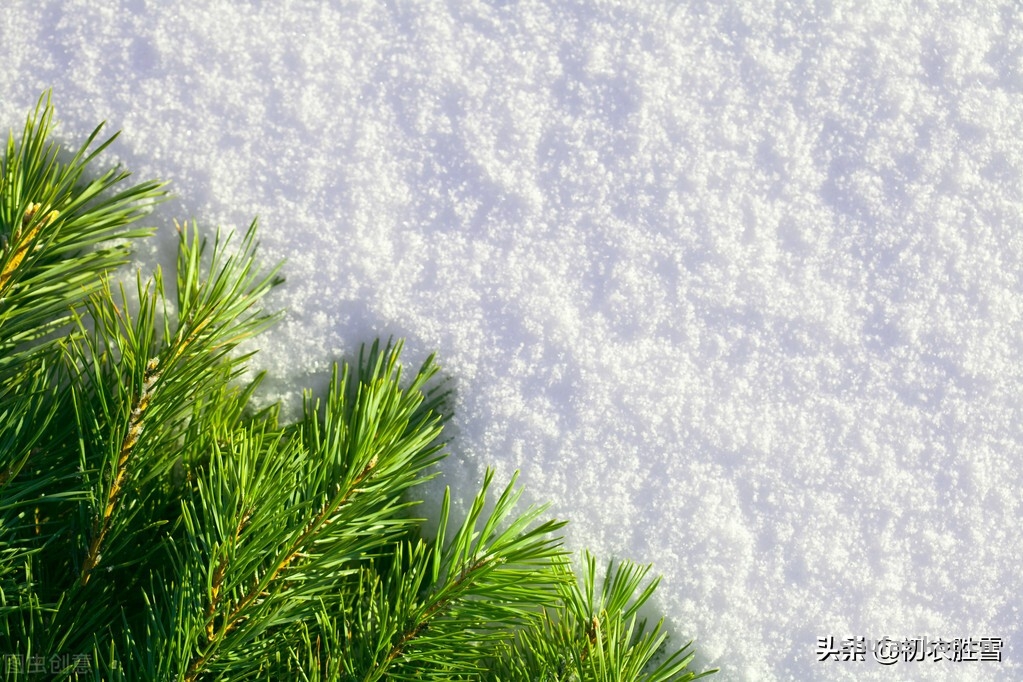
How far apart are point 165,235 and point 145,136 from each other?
0.08m

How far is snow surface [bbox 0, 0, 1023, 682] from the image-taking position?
2.10ft

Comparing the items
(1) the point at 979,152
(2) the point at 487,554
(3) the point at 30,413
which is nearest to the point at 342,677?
(2) the point at 487,554

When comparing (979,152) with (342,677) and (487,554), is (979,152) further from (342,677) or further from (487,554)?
(342,677)

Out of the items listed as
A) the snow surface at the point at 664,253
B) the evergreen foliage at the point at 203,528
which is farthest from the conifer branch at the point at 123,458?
the snow surface at the point at 664,253

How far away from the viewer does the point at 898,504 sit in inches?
25.6

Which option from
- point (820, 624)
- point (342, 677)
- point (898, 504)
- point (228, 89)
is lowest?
point (342, 677)

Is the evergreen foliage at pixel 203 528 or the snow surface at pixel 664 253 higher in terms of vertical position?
the snow surface at pixel 664 253

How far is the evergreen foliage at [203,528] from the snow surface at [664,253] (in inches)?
3.1

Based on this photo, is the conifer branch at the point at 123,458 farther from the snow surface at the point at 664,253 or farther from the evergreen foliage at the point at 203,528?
the snow surface at the point at 664,253

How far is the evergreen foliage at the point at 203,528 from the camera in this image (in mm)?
499

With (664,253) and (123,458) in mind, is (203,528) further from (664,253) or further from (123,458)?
(664,253)

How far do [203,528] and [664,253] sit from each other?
1.32ft

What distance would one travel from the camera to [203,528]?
51 centimetres

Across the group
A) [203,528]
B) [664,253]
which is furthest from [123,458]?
[664,253]
